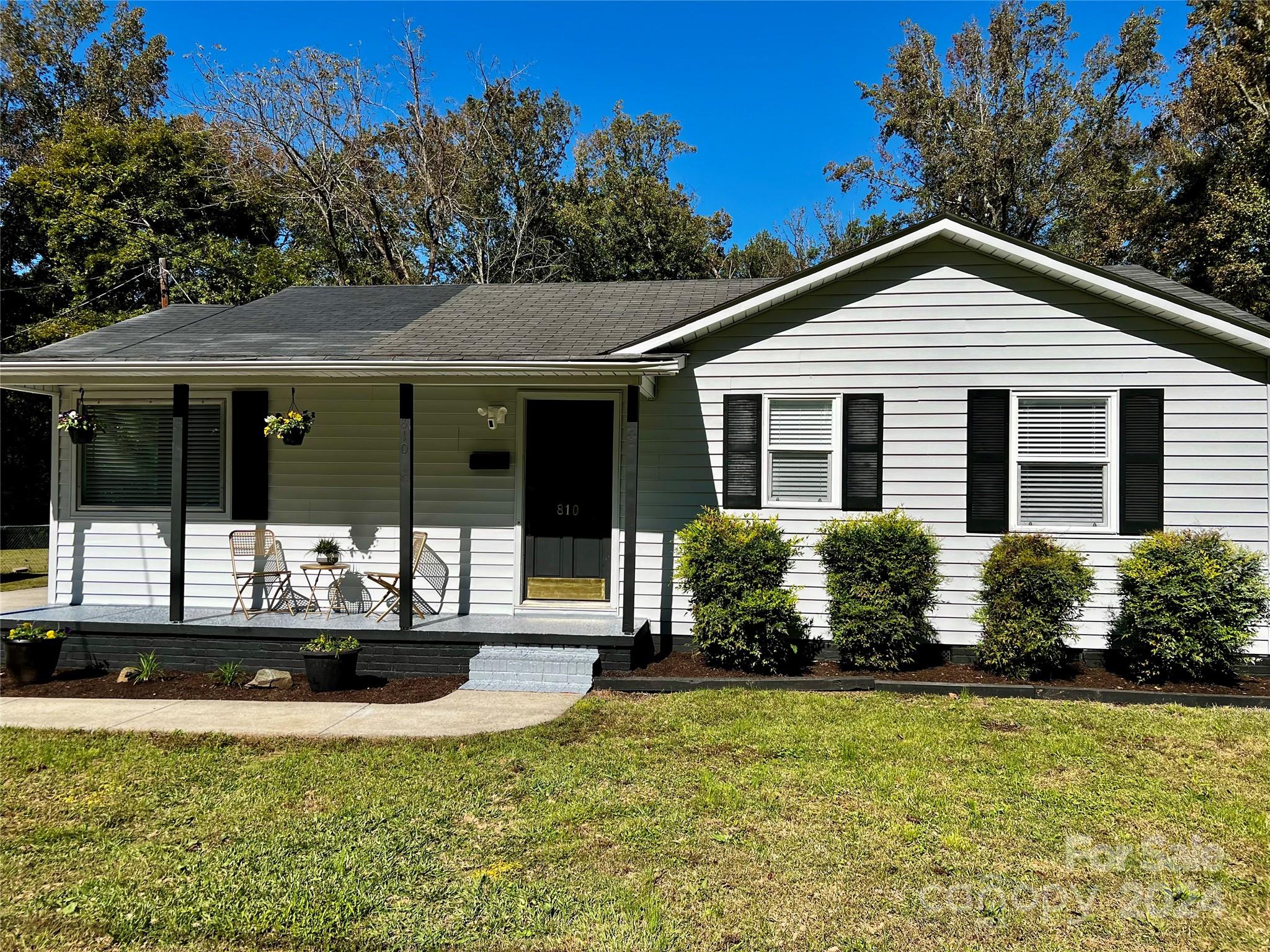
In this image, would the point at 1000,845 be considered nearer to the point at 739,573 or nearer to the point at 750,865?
the point at 750,865

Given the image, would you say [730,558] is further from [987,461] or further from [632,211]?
[632,211]

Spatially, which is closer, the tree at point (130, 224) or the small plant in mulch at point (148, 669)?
the small plant in mulch at point (148, 669)

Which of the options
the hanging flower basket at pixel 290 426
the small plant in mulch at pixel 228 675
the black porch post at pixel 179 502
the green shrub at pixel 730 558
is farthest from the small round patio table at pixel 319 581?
the green shrub at pixel 730 558

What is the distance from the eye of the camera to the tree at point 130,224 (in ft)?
63.3

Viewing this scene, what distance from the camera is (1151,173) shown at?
Result: 62.8 ft

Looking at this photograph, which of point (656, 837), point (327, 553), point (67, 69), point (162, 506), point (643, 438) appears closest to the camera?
point (656, 837)

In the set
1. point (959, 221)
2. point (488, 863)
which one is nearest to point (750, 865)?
point (488, 863)

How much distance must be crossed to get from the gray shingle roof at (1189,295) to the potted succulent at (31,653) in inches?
409

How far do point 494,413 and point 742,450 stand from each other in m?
2.67

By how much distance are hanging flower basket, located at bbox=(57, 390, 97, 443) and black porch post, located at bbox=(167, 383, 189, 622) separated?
4.01ft

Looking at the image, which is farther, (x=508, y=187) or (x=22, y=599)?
(x=508, y=187)

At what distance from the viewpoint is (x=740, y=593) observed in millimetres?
7008

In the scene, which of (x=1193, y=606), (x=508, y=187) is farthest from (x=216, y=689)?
(x=508, y=187)

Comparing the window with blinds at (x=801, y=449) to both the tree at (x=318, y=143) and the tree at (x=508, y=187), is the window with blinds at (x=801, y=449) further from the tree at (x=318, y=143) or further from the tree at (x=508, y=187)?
the tree at (x=318, y=143)
